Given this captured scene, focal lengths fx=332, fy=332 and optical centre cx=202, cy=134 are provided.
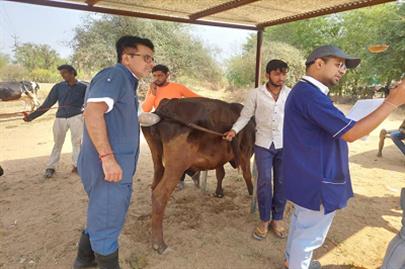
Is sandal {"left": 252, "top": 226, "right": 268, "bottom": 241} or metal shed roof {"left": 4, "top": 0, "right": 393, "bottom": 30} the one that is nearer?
sandal {"left": 252, "top": 226, "right": 268, "bottom": 241}

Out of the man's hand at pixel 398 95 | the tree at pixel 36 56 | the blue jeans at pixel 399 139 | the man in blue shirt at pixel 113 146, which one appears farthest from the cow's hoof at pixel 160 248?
the tree at pixel 36 56

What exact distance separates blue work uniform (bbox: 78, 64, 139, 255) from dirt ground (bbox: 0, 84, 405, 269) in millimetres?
841

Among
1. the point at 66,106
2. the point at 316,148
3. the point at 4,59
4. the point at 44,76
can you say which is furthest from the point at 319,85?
the point at 4,59

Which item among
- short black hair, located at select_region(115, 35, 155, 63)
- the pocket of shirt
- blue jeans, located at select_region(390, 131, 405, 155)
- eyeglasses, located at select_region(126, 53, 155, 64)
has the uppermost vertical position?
short black hair, located at select_region(115, 35, 155, 63)

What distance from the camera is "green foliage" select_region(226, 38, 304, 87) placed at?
2031cm

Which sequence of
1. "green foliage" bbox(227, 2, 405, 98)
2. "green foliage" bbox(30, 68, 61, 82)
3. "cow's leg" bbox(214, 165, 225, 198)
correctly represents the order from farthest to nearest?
"green foliage" bbox(30, 68, 61, 82) < "green foliage" bbox(227, 2, 405, 98) < "cow's leg" bbox(214, 165, 225, 198)

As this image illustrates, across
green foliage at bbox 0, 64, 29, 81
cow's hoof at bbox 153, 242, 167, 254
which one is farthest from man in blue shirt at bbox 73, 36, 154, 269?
green foliage at bbox 0, 64, 29, 81

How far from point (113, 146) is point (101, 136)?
237 mm

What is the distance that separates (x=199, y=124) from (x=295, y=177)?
144 centimetres

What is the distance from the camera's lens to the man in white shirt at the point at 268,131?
3543 mm

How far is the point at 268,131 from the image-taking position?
3557mm

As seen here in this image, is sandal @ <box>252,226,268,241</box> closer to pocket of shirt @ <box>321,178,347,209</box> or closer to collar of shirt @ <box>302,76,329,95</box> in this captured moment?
pocket of shirt @ <box>321,178,347,209</box>

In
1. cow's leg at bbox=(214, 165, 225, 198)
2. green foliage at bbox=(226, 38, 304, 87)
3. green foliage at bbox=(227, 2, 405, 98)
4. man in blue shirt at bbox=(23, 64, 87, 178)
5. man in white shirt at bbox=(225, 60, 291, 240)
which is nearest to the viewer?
man in white shirt at bbox=(225, 60, 291, 240)

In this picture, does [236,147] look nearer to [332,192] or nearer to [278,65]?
[278,65]
